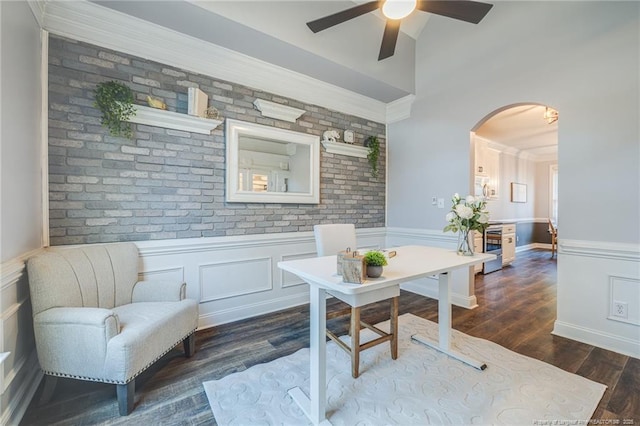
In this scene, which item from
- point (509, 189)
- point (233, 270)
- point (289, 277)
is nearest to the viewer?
point (233, 270)

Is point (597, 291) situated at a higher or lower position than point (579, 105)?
lower

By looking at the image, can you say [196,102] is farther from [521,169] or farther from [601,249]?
[521,169]

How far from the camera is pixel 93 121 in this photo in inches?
82.4

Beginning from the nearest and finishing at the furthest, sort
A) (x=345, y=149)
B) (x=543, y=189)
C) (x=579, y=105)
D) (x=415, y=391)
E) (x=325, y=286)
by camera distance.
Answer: (x=325, y=286) → (x=415, y=391) → (x=579, y=105) → (x=345, y=149) → (x=543, y=189)

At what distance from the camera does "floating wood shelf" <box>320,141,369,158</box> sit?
340 cm

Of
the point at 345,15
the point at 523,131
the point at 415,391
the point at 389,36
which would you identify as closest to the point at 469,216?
the point at 415,391

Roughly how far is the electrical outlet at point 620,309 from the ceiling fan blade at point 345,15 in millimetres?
3054

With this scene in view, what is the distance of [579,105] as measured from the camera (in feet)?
7.73

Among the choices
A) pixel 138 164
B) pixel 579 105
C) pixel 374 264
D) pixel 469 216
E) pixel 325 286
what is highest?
pixel 579 105

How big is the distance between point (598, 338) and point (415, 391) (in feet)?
6.09

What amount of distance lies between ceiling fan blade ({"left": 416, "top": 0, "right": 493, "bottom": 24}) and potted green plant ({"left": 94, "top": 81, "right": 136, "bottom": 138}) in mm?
2356

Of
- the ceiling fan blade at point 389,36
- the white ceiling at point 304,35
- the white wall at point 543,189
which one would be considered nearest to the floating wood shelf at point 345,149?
the white ceiling at point 304,35

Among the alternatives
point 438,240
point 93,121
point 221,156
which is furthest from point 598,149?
point 93,121

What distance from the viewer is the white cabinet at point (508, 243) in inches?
202
